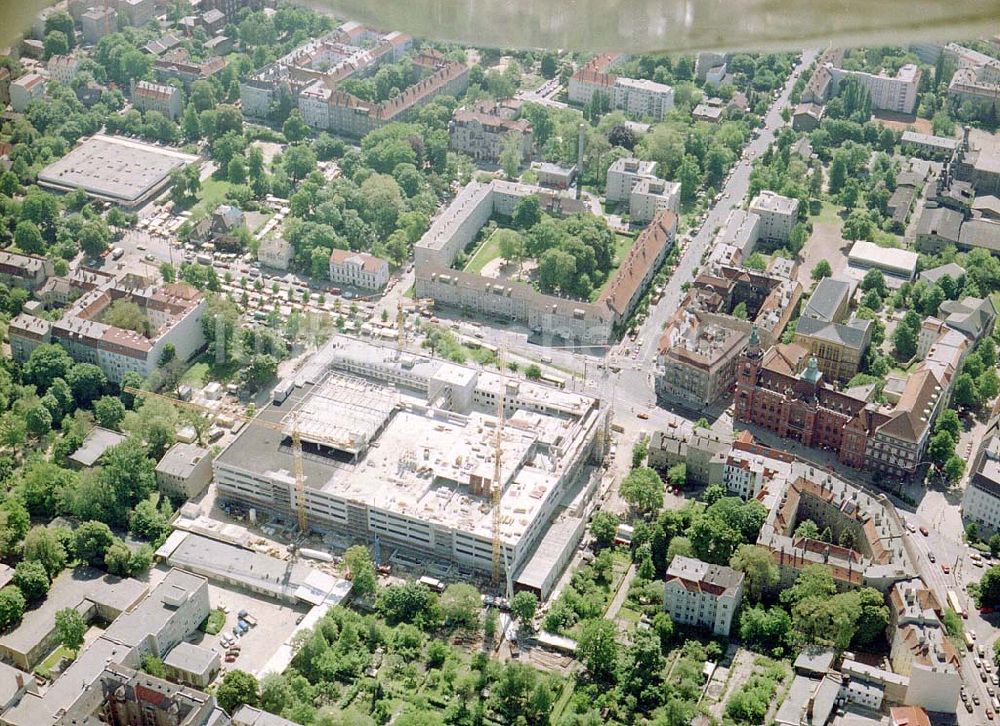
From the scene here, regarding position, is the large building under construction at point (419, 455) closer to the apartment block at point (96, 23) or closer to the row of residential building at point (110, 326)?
the row of residential building at point (110, 326)

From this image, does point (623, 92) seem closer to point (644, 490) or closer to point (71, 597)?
point (644, 490)

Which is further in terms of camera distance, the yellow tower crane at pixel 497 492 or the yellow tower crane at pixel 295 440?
the yellow tower crane at pixel 295 440

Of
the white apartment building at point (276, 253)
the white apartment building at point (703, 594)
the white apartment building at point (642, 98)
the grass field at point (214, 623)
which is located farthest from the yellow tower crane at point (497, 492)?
the white apartment building at point (642, 98)

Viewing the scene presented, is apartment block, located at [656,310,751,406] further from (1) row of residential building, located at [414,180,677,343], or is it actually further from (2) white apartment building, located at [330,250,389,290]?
(2) white apartment building, located at [330,250,389,290]

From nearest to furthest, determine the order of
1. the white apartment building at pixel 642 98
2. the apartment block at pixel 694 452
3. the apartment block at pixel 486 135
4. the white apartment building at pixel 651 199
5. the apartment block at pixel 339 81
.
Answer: the apartment block at pixel 694 452 < the white apartment building at pixel 651 199 < the apartment block at pixel 486 135 < the apartment block at pixel 339 81 < the white apartment building at pixel 642 98

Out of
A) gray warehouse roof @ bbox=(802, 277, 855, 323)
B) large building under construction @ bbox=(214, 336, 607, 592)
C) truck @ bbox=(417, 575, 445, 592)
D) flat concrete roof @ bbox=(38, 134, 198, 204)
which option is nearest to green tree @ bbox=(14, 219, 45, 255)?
flat concrete roof @ bbox=(38, 134, 198, 204)
